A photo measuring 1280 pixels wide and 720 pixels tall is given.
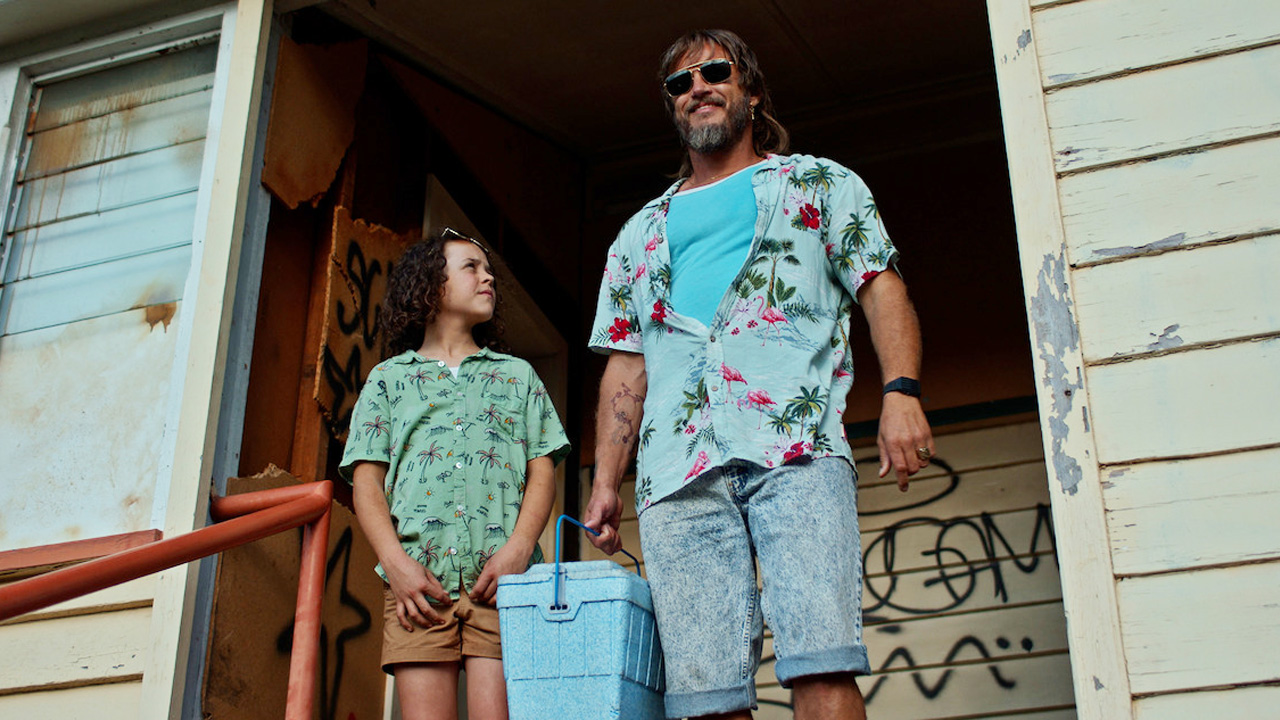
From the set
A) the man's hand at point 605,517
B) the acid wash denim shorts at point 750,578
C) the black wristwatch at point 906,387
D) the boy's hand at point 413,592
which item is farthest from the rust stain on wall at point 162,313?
the black wristwatch at point 906,387

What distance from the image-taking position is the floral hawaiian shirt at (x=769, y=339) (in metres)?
2.49

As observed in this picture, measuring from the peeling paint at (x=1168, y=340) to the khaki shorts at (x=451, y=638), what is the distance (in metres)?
1.58

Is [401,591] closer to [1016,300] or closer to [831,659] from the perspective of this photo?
[831,659]

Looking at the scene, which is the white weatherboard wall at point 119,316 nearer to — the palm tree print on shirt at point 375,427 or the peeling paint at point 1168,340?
the palm tree print on shirt at point 375,427

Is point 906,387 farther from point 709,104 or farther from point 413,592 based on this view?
point 413,592

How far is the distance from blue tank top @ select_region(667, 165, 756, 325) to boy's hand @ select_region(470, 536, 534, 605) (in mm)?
710

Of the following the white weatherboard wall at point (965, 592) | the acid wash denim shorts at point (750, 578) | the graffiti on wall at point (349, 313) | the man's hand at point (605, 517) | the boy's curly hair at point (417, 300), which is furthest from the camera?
the white weatherboard wall at point (965, 592)

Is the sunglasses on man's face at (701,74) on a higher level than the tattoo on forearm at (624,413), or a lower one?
higher

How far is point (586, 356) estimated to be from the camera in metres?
5.88

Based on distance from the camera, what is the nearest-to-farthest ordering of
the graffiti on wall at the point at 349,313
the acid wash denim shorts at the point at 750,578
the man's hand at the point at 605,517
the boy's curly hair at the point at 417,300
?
the acid wash denim shorts at the point at 750,578 < the man's hand at the point at 605,517 < the boy's curly hair at the point at 417,300 < the graffiti on wall at the point at 349,313

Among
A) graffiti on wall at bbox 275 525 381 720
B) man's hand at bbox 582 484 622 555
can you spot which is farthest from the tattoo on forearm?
graffiti on wall at bbox 275 525 381 720

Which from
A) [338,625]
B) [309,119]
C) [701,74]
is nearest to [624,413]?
[701,74]

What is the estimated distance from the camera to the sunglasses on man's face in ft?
9.75

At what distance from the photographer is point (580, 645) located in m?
2.40
